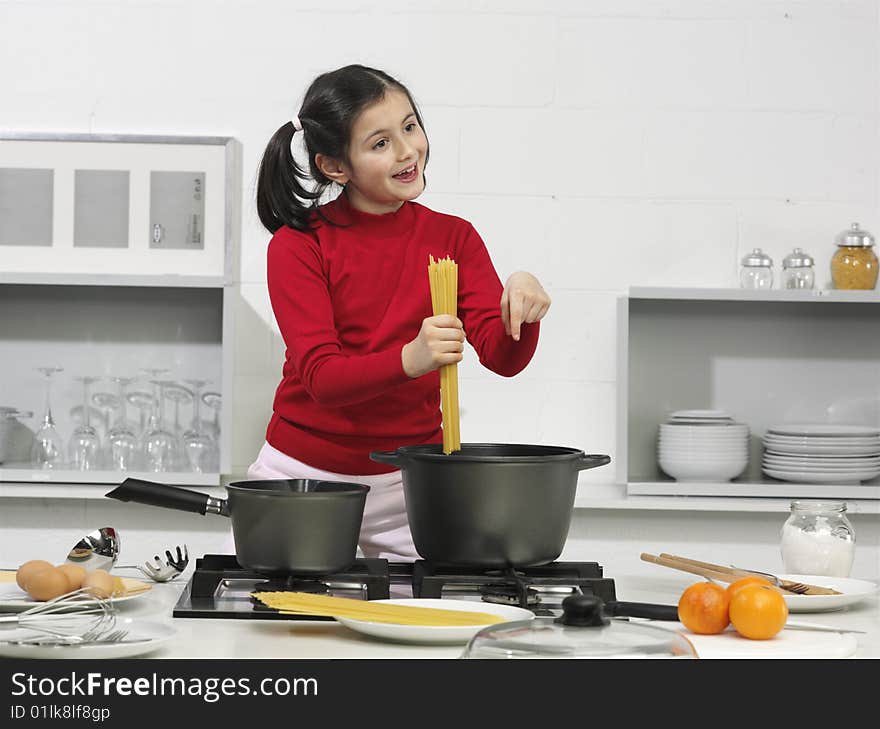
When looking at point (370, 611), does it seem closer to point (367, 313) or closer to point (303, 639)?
point (303, 639)

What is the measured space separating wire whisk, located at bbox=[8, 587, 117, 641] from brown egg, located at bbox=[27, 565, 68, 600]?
3cm

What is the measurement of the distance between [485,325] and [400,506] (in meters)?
0.32

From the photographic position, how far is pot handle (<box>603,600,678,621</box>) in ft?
3.49

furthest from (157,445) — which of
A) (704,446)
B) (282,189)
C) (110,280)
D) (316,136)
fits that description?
(704,446)

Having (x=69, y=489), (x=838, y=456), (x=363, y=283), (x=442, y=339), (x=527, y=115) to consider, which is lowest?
(x=69, y=489)

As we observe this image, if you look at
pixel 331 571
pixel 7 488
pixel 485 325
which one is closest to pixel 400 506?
pixel 485 325

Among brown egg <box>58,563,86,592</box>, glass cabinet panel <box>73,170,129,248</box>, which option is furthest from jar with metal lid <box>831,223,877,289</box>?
brown egg <box>58,563,86,592</box>

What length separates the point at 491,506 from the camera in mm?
1167

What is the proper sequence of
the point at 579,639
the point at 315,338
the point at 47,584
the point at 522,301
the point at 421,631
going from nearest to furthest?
the point at 579,639
the point at 421,631
the point at 47,584
the point at 522,301
the point at 315,338

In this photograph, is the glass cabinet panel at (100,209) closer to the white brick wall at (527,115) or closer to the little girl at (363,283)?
the white brick wall at (527,115)

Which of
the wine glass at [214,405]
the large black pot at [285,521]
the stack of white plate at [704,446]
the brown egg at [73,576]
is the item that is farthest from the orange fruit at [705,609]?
the wine glass at [214,405]

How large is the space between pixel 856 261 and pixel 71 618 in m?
2.40

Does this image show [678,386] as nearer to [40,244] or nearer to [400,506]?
[400,506]

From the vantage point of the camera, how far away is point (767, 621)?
1.05 metres
